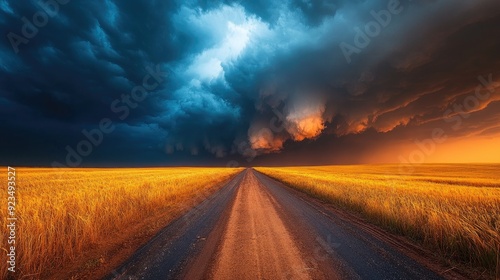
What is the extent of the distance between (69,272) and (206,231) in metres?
3.79

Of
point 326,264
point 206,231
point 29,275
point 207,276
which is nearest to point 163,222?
point 206,231

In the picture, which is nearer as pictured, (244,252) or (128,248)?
(244,252)

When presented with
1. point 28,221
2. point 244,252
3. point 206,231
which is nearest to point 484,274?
point 244,252

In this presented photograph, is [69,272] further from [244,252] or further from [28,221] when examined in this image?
[244,252]

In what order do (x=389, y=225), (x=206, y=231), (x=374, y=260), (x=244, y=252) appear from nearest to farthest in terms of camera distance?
(x=374, y=260) → (x=244, y=252) → (x=206, y=231) → (x=389, y=225)

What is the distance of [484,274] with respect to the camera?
16.0 feet

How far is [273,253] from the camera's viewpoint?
19.0 ft

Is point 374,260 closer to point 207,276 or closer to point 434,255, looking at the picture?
point 434,255

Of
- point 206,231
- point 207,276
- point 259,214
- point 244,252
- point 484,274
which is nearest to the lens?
point 207,276

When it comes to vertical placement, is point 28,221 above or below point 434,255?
above

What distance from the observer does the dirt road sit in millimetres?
4766

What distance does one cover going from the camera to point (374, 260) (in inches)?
215

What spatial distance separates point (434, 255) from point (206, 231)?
6.51 meters

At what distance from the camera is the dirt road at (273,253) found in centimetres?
477
